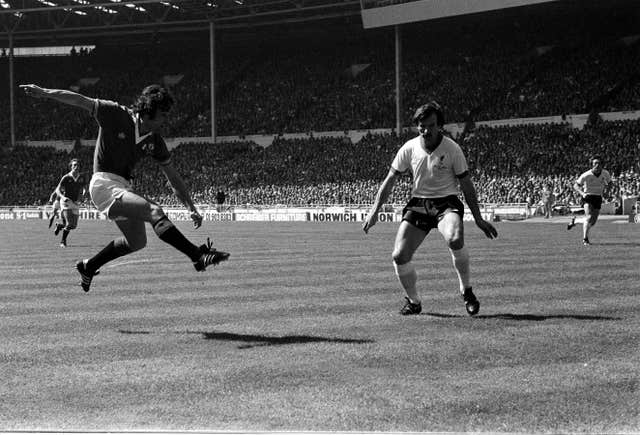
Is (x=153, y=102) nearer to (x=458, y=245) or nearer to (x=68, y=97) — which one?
(x=68, y=97)

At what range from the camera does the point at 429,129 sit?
30.9ft

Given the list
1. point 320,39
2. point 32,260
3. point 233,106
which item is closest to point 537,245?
point 32,260

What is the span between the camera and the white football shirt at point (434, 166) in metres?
9.63

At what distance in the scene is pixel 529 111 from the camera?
52875 mm

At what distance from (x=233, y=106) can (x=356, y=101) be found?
10.1 m

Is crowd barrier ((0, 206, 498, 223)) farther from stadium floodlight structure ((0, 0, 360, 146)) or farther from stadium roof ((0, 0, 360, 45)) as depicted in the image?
stadium roof ((0, 0, 360, 45))

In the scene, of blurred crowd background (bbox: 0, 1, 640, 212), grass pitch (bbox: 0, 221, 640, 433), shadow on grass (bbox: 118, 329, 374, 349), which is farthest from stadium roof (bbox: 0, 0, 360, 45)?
shadow on grass (bbox: 118, 329, 374, 349)

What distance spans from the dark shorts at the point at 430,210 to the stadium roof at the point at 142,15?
50668mm

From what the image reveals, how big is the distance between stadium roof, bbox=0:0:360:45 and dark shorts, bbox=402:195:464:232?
166 ft

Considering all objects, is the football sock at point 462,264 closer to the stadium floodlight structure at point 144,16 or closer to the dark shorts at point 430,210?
the dark shorts at point 430,210

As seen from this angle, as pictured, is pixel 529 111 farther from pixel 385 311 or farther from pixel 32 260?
pixel 385 311

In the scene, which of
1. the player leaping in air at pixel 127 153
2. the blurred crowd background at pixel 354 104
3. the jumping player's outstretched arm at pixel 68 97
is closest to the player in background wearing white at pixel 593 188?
the player leaping in air at pixel 127 153

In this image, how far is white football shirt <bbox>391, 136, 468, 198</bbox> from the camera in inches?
379

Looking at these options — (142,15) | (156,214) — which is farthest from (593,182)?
(142,15)
